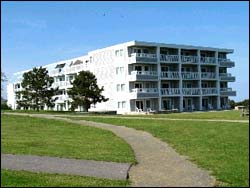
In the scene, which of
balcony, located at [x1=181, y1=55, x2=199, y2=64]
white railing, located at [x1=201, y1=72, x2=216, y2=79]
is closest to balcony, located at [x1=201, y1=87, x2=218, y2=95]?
white railing, located at [x1=201, y1=72, x2=216, y2=79]

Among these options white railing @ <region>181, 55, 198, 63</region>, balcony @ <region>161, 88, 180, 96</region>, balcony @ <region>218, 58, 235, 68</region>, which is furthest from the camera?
balcony @ <region>218, 58, 235, 68</region>

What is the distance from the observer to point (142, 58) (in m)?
69.8

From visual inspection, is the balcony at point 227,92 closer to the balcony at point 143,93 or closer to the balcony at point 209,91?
the balcony at point 209,91

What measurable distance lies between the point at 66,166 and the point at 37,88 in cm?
5268

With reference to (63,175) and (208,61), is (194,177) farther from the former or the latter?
(208,61)

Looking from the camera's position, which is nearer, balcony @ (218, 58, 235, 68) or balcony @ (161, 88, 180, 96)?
balcony @ (161, 88, 180, 96)

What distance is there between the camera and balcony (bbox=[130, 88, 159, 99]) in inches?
2697

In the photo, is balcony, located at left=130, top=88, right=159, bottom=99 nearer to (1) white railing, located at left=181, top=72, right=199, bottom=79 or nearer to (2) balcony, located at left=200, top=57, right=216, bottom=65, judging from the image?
(1) white railing, located at left=181, top=72, right=199, bottom=79

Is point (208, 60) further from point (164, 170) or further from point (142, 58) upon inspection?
point (164, 170)

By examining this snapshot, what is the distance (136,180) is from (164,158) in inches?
150

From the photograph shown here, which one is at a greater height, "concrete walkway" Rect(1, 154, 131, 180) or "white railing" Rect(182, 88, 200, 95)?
"white railing" Rect(182, 88, 200, 95)

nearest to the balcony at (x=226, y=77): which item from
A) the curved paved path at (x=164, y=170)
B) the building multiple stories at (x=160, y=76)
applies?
the building multiple stories at (x=160, y=76)

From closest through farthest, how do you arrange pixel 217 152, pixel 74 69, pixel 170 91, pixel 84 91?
pixel 217 152
pixel 84 91
pixel 170 91
pixel 74 69

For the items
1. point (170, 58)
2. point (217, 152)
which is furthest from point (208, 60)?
point (217, 152)
